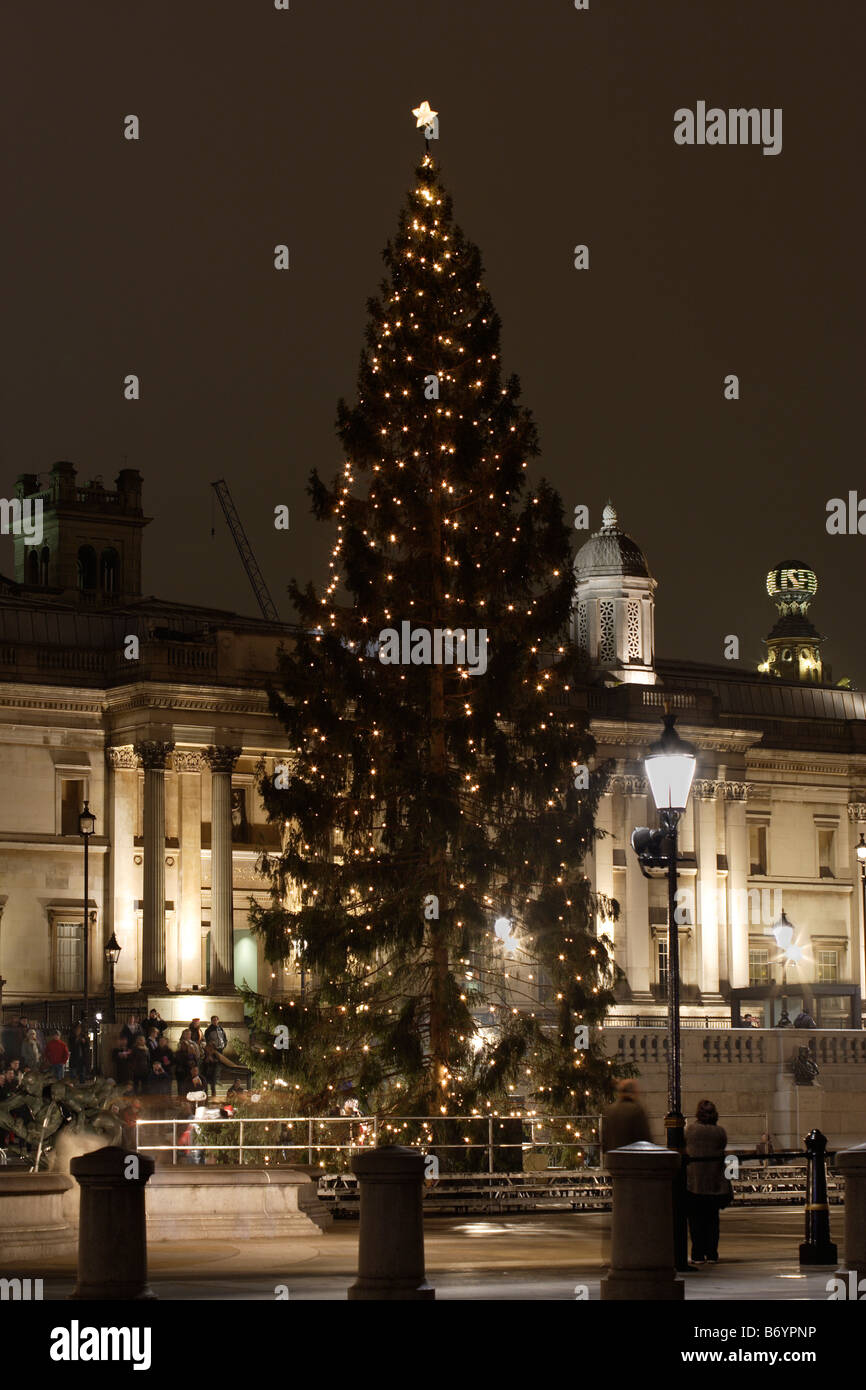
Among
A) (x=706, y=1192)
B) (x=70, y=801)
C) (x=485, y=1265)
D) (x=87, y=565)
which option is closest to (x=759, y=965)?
(x=70, y=801)

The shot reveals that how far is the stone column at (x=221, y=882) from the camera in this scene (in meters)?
76.8

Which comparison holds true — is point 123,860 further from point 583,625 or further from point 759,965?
point 759,965

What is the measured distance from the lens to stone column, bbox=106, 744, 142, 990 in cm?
7700

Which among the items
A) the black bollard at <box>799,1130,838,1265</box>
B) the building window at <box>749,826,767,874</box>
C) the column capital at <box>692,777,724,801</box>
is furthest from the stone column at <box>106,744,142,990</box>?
the black bollard at <box>799,1130,838,1265</box>

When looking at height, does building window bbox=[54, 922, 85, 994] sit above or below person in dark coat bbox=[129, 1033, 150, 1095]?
above

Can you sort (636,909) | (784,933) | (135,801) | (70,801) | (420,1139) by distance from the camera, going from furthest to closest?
(636,909) → (784,933) → (135,801) → (70,801) → (420,1139)

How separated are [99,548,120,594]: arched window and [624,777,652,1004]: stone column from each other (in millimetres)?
29146

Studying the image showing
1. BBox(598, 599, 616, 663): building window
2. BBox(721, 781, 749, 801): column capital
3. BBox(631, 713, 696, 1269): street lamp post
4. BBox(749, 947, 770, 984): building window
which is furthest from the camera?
BBox(598, 599, 616, 663): building window

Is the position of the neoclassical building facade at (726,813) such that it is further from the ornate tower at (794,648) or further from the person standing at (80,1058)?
the ornate tower at (794,648)

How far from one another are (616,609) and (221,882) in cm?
2322

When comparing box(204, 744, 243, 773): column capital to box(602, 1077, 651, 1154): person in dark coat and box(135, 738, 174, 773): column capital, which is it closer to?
box(135, 738, 174, 773): column capital

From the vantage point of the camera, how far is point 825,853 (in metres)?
99.0

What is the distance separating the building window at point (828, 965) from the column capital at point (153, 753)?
29152 millimetres
